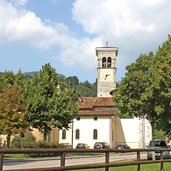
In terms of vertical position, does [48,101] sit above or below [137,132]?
above

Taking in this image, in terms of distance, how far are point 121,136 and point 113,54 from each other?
31281 millimetres

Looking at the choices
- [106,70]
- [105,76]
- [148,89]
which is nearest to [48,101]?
[148,89]

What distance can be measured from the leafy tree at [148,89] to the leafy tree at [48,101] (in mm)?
15836

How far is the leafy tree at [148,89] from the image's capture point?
29.5 m

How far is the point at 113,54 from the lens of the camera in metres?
102

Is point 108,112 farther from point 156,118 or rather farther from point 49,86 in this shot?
point 156,118

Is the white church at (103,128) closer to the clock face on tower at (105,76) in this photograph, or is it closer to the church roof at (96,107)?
the church roof at (96,107)

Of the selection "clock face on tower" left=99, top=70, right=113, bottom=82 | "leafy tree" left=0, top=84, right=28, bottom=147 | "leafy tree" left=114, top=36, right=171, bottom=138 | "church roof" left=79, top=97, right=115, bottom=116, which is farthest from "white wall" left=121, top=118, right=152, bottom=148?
"leafy tree" left=114, top=36, right=171, bottom=138

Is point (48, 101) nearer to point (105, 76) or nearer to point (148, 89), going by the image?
point (148, 89)

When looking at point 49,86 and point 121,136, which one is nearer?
point 49,86

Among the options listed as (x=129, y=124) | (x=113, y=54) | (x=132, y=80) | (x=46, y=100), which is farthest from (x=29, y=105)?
(x=113, y=54)

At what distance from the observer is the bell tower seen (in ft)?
329

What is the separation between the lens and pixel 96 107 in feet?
255

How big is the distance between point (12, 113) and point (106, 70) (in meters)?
60.9
